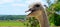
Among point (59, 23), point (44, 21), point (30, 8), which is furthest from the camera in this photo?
point (59, 23)

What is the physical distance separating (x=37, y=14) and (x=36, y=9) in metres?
0.07

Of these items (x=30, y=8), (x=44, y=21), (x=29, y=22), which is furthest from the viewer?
(x=29, y=22)

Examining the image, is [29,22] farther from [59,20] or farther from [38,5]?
[59,20]

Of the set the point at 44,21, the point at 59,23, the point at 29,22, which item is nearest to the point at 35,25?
the point at 29,22

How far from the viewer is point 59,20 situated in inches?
623

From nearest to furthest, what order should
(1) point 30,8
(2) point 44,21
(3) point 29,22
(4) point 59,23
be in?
1. (1) point 30,8
2. (2) point 44,21
3. (3) point 29,22
4. (4) point 59,23

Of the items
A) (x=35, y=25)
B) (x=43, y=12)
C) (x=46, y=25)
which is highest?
(x=43, y=12)

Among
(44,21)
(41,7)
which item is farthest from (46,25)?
(41,7)

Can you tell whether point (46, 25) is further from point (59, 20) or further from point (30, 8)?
point (59, 20)

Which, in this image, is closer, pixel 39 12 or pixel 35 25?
pixel 39 12

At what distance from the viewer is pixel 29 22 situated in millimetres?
7113

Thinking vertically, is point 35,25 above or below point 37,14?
below

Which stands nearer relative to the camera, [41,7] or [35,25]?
[41,7]

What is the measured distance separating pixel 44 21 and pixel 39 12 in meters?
0.16
